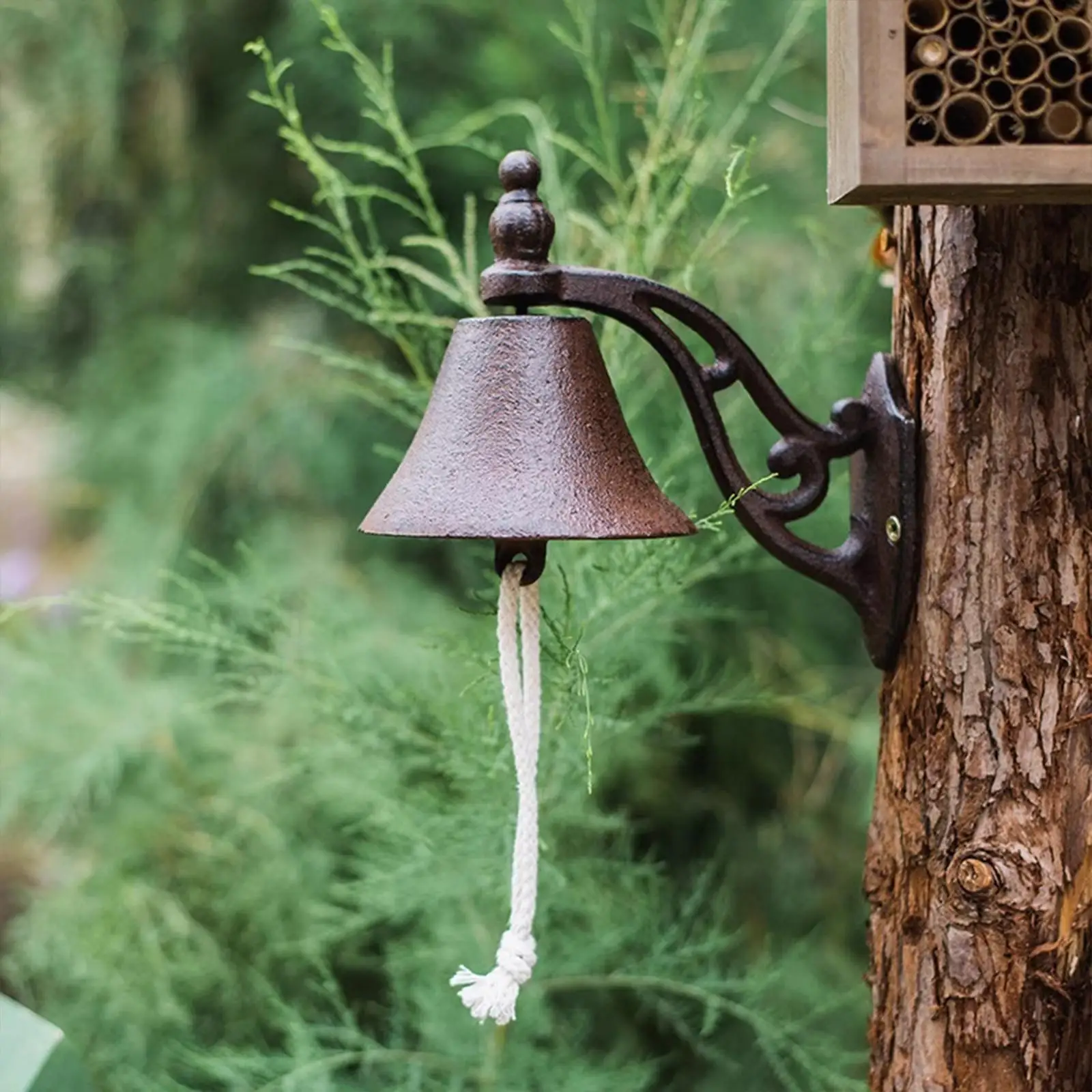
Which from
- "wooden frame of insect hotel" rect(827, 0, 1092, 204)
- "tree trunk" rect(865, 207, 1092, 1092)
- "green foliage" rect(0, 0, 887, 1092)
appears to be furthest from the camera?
"green foliage" rect(0, 0, 887, 1092)

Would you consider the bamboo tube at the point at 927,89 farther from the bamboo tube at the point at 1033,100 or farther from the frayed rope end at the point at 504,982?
the frayed rope end at the point at 504,982

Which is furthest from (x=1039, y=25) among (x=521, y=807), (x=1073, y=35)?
(x=521, y=807)

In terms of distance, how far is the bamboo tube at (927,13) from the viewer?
0.54 metres

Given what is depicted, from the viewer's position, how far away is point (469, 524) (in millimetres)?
607

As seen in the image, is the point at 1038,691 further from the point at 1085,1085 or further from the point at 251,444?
the point at 251,444

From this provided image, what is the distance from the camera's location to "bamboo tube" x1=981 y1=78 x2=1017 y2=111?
536 millimetres

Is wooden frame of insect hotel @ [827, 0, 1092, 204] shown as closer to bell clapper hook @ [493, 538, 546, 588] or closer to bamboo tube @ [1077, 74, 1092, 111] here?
bamboo tube @ [1077, 74, 1092, 111]

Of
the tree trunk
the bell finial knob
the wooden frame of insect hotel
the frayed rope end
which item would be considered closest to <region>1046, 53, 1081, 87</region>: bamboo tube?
the wooden frame of insect hotel

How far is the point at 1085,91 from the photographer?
541mm

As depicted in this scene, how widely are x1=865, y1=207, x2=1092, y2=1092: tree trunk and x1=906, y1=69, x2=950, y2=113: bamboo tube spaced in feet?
0.42

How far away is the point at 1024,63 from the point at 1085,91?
27 mm

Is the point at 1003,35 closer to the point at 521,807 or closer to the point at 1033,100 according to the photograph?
the point at 1033,100

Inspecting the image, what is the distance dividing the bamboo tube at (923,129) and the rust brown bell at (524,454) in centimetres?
19

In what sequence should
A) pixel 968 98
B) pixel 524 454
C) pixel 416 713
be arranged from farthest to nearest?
pixel 416 713
pixel 524 454
pixel 968 98
